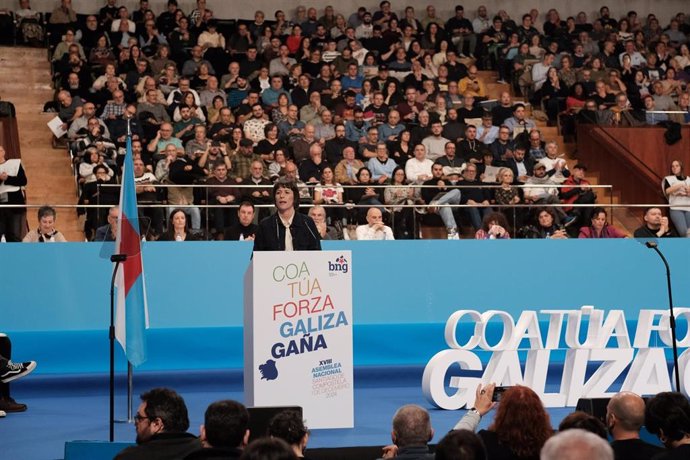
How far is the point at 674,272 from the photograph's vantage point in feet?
36.1

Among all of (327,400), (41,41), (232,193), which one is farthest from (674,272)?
(41,41)

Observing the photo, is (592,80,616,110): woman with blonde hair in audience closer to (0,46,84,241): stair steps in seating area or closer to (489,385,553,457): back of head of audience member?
(0,46,84,241): stair steps in seating area

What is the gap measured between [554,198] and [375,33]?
20.2 feet

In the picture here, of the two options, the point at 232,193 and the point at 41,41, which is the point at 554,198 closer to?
the point at 232,193

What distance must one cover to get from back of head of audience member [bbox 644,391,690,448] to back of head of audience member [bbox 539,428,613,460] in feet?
5.32

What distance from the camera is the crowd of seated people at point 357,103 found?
11.9m

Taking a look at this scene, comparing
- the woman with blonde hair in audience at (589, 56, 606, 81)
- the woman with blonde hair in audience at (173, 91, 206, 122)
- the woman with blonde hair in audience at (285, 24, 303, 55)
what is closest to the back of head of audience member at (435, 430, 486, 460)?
the woman with blonde hair in audience at (173, 91, 206, 122)

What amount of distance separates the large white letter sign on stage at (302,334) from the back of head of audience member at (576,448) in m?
3.72

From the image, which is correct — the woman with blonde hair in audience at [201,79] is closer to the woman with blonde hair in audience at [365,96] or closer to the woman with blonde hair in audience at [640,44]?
the woman with blonde hair in audience at [365,96]

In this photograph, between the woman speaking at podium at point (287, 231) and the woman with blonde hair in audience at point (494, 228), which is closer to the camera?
the woman speaking at podium at point (287, 231)

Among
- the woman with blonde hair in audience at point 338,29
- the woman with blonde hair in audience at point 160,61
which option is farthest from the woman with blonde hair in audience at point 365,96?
the woman with blonde hair in audience at point 160,61

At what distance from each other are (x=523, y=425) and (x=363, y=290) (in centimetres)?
608

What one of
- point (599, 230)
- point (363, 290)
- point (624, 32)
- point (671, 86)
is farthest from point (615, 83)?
point (363, 290)

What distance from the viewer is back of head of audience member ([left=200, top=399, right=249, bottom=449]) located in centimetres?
411
